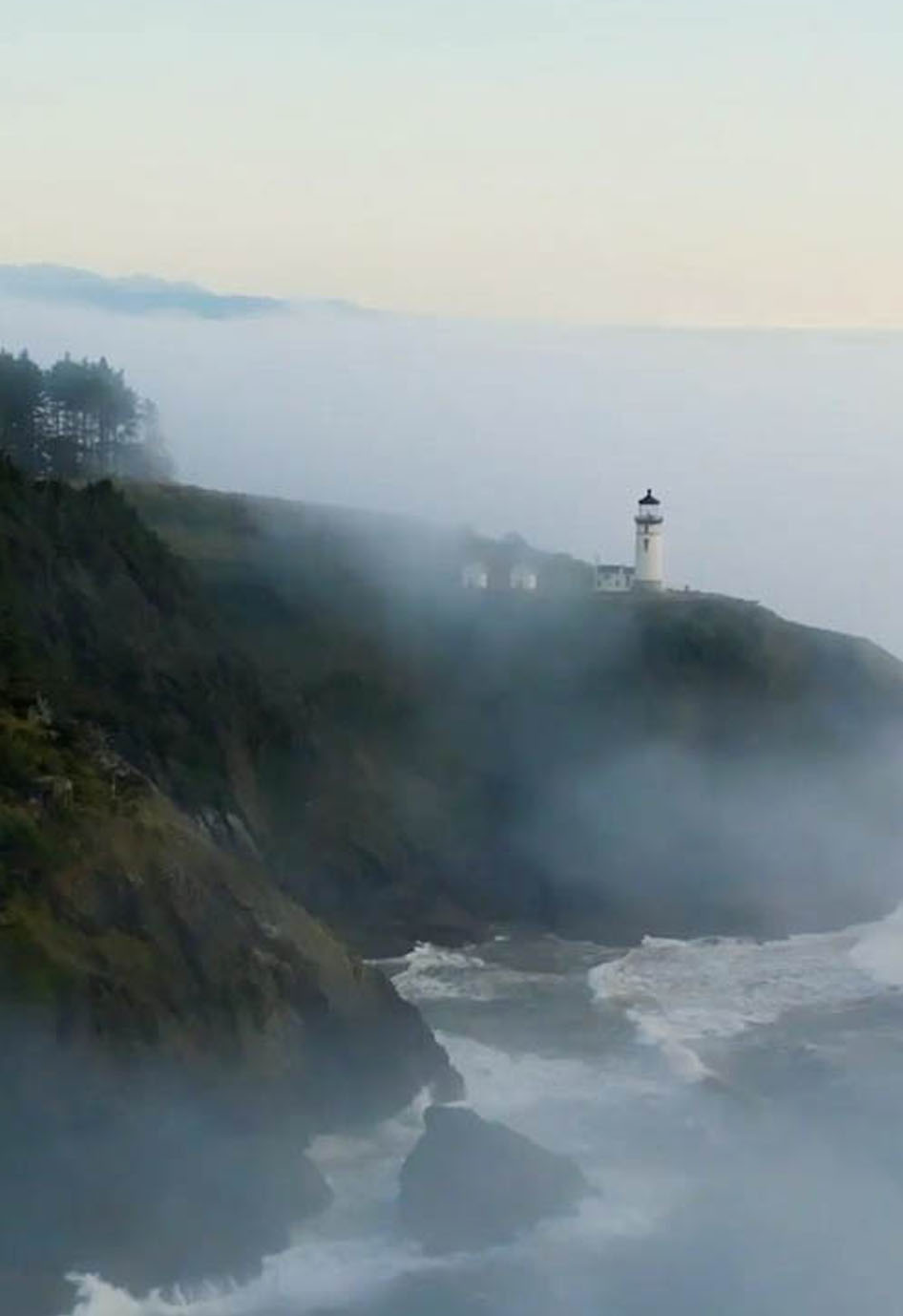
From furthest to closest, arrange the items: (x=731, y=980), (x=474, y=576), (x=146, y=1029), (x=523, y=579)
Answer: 1. (x=523, y=579)
2. (x=474, y=576)
3. (x=731, y=980)
4. (x=146, y=1029)

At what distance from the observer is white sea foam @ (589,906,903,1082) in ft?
213

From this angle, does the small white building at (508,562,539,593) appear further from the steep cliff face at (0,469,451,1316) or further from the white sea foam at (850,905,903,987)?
the steep cliff face at (0,469,451,1316)

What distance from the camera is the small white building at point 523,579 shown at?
293ft

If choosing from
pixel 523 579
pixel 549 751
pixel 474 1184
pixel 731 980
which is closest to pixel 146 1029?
pixel 474 1184

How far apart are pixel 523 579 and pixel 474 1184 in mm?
42696

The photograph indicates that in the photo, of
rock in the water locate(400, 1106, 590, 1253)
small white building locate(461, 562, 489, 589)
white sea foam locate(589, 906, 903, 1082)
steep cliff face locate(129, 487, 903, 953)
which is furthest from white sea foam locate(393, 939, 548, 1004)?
small white building locate(461, 562, 489, 589)

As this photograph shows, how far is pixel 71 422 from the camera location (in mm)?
105438

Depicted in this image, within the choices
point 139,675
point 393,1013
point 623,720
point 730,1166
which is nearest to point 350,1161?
point 393,1013

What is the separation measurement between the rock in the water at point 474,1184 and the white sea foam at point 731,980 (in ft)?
33.1

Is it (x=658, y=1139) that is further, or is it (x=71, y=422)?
(x=71, y=422)

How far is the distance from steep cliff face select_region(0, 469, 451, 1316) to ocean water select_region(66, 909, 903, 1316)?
1.13 metres

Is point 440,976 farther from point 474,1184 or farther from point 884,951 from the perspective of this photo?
point 474,1184

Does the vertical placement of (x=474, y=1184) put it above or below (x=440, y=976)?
below

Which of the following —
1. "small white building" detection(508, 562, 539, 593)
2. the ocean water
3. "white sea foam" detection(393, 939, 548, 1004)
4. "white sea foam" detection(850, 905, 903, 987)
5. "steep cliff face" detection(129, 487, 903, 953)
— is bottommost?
the ocean water
